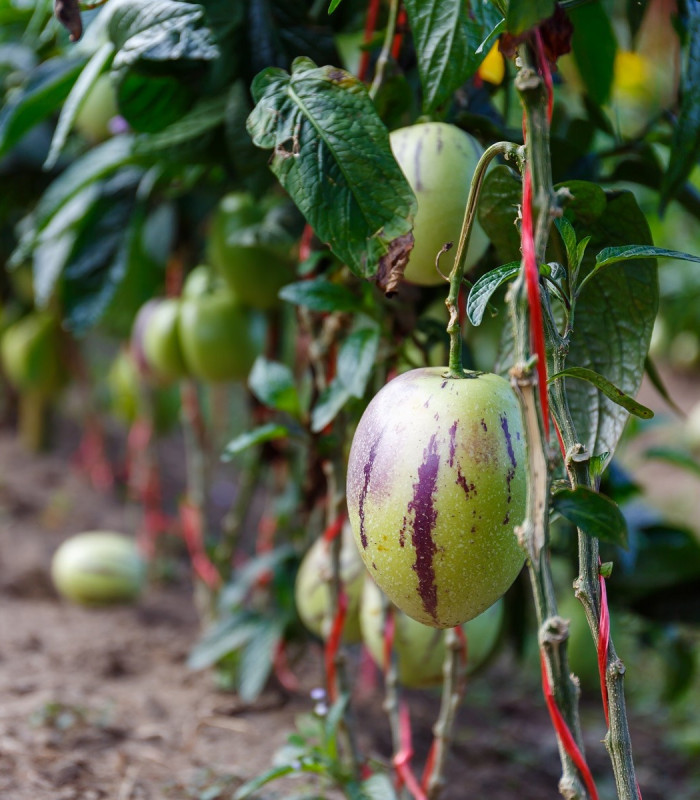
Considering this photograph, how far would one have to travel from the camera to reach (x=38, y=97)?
668 mm

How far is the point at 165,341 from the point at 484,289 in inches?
25.2

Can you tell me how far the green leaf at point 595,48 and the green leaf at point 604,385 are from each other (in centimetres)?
33

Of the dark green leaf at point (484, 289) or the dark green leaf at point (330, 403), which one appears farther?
the dark green leaf at point (330, 403)

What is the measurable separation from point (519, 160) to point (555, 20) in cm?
6

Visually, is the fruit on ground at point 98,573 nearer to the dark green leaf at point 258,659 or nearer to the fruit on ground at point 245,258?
the dark green leaf at point 258,659

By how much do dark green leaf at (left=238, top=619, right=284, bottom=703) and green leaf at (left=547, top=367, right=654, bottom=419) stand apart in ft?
1.92

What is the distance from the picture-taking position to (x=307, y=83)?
1.45ft

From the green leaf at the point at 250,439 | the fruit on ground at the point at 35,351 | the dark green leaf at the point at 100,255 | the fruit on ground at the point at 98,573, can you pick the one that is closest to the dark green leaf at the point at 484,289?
the green leaf at the point at 250,439

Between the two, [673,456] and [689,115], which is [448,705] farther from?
[673,456]

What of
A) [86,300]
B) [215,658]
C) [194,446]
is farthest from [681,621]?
[86,300]

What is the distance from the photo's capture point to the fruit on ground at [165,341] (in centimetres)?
95

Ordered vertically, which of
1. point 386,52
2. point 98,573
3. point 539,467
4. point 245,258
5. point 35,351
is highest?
point 386,52

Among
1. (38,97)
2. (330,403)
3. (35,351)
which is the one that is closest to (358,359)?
(330,403)

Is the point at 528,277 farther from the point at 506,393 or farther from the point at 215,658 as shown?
the point at 215,658
